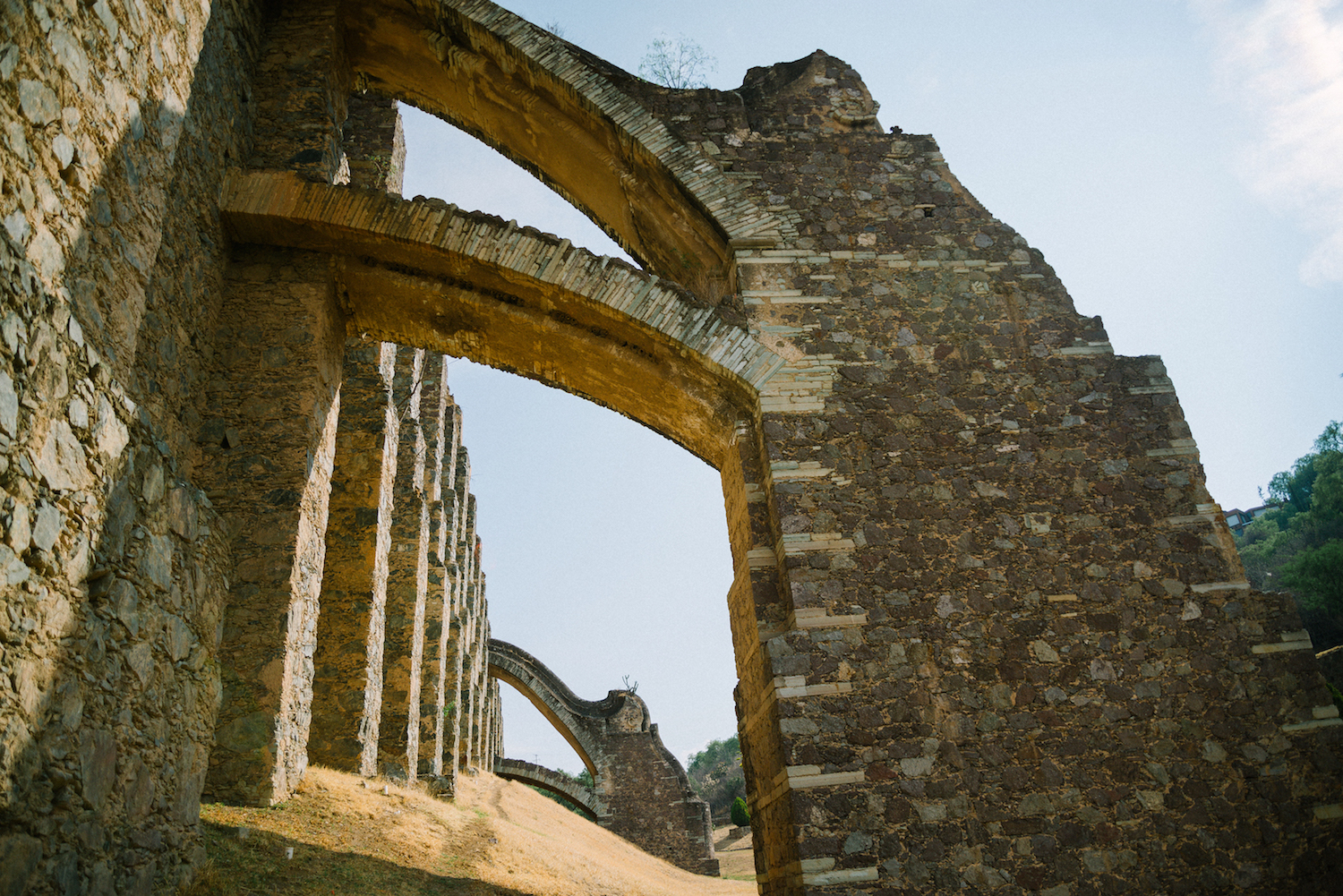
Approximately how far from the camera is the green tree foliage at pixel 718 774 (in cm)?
4428

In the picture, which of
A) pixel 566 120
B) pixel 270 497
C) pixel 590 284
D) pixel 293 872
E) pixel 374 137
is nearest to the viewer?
pixel 293 872

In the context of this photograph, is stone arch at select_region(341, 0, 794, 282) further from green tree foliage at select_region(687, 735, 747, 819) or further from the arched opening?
green tree foliage at select_region(687, 735, 747, 819)

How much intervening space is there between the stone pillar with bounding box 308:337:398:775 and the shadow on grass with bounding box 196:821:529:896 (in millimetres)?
2387

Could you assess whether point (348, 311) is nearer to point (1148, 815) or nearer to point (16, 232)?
point (16, 232)

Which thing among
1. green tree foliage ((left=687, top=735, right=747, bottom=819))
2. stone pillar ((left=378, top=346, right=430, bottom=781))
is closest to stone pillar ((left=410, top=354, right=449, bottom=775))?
stone pillar ((left=378, top=346, right=430, bottom=781))

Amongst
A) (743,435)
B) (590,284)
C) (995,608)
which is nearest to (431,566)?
(590,284)

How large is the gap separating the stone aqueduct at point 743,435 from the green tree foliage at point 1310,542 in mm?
18517

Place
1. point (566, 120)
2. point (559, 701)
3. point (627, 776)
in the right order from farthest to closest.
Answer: point (559, 701), point (627, 776), point (566, 120)

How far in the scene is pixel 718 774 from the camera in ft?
174

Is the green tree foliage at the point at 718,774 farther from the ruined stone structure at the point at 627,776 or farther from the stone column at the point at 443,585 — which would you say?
the stone column at the point at 443,585

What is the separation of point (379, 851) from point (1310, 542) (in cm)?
3716

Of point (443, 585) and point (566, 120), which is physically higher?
point (566, 120)

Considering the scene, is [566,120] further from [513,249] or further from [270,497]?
[270,497]


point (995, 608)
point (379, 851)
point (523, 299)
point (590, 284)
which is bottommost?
point (379, 851)
